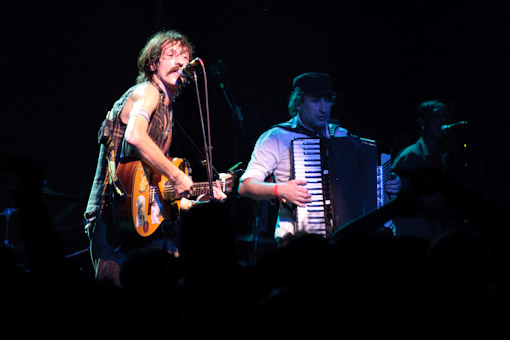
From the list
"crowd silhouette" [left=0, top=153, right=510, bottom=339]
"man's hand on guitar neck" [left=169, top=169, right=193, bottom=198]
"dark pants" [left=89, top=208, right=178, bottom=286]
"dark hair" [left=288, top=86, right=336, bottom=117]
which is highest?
"dark hair" [left=288, top=86, right=336, bottom=117]

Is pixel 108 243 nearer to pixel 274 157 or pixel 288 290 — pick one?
pixel 274 157

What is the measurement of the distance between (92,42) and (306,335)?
18.0 feet

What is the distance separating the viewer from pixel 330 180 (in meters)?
3.66

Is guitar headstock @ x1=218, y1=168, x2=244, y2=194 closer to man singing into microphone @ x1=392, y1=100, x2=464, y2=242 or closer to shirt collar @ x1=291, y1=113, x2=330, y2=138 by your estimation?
shirt collar @ x1=291, y1=113, x2=330, y2=138

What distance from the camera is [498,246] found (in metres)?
1.48

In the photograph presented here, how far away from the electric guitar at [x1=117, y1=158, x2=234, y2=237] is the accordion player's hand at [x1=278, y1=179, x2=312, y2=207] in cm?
76

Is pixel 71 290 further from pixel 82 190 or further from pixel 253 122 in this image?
pixel 253 122

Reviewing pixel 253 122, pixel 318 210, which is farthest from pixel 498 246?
pixel 253 122

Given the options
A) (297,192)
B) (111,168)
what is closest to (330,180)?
(297,192)

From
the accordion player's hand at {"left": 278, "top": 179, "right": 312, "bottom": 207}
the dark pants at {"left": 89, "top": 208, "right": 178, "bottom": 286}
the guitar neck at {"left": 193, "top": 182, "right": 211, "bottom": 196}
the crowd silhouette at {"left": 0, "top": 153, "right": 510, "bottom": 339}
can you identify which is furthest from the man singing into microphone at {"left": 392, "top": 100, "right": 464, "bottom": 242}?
the crowd silhouette at {"left": 0, "top": 153, "right": 510, "bottom": 339}

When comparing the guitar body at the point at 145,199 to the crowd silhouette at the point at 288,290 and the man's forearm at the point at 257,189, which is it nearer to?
the man's forearm at the point at 257,189

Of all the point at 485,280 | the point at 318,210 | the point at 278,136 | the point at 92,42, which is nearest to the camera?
the point at 485,280

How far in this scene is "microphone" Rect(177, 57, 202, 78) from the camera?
375cm

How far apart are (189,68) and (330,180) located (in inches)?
56.4
